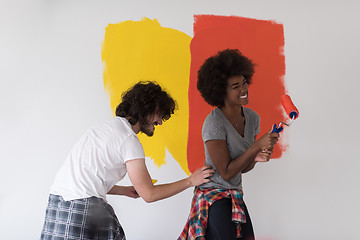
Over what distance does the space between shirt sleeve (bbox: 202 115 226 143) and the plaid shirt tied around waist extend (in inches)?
8.6

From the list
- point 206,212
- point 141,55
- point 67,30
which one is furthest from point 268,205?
point 67,30

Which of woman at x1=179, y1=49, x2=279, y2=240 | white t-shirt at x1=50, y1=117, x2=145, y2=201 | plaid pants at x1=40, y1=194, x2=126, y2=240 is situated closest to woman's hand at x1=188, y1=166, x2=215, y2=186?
woman at x1=179, y1=49, x2=279, y2=240

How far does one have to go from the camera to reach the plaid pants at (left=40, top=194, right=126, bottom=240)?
1339 millimetres

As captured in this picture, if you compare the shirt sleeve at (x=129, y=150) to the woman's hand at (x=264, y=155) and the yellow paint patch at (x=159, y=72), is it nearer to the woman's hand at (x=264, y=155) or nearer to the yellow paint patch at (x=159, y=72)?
the woman's hand at (x=264, y=155)

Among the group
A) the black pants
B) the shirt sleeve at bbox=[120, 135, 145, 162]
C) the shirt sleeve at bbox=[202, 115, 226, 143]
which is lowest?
the black pants

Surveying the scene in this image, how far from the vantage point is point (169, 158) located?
2127mm

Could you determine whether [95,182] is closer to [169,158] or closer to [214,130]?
[214,130]

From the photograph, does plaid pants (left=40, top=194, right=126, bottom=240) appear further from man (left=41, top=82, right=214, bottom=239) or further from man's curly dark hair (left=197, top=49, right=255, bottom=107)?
man's curly dark hair (left=197, top=49, right=255, bottom=107)

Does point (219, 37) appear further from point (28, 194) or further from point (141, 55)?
point (28, 194)

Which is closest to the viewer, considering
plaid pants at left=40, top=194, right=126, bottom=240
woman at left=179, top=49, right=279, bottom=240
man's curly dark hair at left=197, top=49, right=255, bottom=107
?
plaid pants at left=40, top=194, right=126, bottom=240

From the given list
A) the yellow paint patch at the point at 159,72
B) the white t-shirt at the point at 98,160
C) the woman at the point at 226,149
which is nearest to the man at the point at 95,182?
the white t-shirt at the point at 98,160

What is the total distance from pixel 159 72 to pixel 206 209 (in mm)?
947

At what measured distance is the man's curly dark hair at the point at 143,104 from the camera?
1474mm

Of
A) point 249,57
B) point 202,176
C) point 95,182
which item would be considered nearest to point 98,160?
point 95,182
